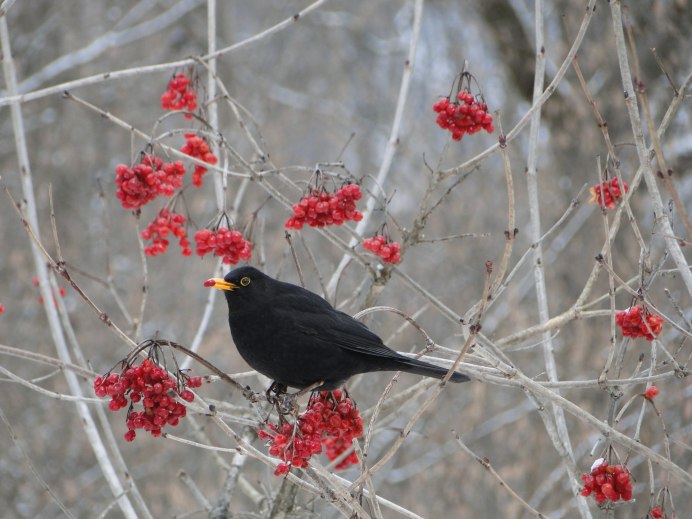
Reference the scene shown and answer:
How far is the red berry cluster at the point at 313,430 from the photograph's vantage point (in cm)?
252

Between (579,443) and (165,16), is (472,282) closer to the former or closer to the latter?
(579,443)

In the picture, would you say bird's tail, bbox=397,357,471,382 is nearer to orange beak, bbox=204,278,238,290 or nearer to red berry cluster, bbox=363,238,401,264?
red berry cluster, bbox=363,238,401,264

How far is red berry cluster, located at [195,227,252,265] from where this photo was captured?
322 cm

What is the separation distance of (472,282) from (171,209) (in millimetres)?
5410

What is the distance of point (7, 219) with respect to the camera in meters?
9.11

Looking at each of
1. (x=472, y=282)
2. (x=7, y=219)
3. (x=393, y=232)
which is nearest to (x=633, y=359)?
(x=472, y=282)

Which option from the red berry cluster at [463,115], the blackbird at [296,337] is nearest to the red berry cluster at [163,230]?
the blackbird at [296,337]

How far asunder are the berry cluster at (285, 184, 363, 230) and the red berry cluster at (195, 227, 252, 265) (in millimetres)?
219

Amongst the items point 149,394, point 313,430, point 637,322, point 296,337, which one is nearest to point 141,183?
point 296,337

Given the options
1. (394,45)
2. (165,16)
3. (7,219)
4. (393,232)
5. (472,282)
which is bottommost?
(472,282)

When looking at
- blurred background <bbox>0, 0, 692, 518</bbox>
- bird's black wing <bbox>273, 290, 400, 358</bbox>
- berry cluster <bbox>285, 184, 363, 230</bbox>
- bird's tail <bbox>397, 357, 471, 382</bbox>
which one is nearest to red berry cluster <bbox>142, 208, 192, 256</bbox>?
bird's black wing <bbox>273, 290, 400, 358</bbox>

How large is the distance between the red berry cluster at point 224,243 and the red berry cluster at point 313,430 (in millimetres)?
632

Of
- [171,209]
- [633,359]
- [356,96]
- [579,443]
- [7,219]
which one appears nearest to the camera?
[171,209]

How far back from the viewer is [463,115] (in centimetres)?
329
